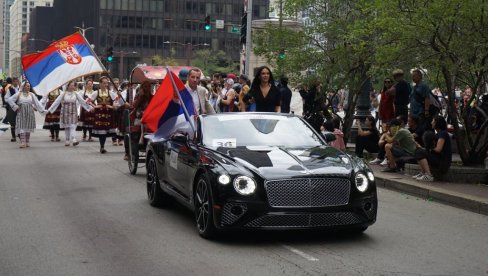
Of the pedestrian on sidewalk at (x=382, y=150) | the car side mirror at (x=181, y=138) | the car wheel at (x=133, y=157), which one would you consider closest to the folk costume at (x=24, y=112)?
the car wheel at (x=133, y=157)

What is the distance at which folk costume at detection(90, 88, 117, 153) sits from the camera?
68.7 feet

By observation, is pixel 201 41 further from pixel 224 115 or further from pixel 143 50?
pixel 224 115

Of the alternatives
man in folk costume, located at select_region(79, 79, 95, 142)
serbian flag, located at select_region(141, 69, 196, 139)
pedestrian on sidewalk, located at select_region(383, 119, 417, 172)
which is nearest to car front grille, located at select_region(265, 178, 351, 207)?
serbian flag, located at select_region(141, 69, 196, 139)

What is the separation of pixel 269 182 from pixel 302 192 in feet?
1.18

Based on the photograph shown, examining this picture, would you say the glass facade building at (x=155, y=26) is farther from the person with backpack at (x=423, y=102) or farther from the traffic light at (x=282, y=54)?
the person with backpack at (x=423, y=102)

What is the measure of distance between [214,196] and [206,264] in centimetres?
103

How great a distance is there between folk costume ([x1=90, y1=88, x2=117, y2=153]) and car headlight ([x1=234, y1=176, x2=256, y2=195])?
13.0m

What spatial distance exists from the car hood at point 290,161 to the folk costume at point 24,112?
14.5 metres

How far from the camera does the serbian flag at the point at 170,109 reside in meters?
10.9

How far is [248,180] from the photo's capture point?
789 cm

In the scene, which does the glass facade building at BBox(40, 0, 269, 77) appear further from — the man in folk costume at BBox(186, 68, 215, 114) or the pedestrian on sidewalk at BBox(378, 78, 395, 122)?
the man in folk costume at BBox(186, 68, 215, 114)

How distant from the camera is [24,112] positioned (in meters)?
22.0

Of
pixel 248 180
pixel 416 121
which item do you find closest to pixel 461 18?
pixel 416 121

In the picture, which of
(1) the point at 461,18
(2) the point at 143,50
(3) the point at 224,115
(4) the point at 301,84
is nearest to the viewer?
(3) the point at 224,115
